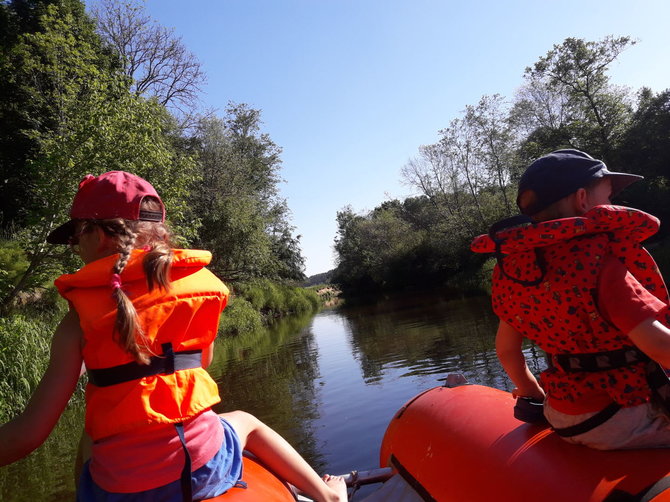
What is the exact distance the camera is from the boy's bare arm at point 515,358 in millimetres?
2232

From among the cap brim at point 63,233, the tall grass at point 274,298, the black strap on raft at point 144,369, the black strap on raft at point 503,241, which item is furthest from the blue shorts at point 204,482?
the tall grass at point 274,298

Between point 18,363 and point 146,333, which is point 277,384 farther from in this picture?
point 146,333

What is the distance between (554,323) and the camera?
1.83 m

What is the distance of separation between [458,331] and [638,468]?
10.2 m

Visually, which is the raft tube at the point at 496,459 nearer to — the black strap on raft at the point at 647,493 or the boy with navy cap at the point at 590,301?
the black strap on raft at the point at 647,493

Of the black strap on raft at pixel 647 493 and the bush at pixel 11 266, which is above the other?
the bush at pixel 11 266

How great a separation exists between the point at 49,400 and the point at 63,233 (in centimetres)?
63

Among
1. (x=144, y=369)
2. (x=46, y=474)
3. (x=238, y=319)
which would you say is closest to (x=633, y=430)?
(x=144, y=369)

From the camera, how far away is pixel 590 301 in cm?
171

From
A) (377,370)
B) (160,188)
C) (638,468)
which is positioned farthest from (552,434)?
(160,188)

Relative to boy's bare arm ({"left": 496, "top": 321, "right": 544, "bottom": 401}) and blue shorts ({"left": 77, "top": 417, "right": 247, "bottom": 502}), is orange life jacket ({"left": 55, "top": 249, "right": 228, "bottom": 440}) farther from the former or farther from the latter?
boy's bare arm ({"left": 496, "top": 321, "right": 544, "bottom": 401})

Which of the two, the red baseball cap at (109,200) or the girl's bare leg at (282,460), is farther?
the girl's bare leg at (282,460)

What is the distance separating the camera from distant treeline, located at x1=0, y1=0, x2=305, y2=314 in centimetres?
1027

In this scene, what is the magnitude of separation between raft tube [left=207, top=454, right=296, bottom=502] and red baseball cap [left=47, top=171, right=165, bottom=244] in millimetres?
997
